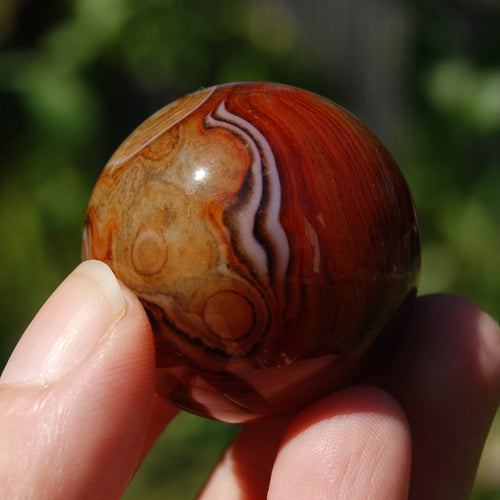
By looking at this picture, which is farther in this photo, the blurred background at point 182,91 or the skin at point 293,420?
the blurred background at point 182,91

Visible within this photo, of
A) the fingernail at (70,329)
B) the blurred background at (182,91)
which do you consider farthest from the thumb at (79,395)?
the blurred background at (182,91)

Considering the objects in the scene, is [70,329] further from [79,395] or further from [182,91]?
[182,91]

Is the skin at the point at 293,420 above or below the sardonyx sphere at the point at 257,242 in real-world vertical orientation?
below

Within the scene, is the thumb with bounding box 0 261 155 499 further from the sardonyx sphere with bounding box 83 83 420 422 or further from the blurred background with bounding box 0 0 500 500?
the blurred background with bounding box 0 0 500 500

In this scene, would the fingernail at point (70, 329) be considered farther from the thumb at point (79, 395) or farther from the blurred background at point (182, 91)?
the blurred background at point (182, 91)

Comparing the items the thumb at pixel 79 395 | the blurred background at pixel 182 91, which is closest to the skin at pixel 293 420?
the thumb at pixel 79 395

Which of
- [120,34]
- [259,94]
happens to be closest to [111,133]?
[120,34]

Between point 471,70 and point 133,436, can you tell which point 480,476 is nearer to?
point 471,70
